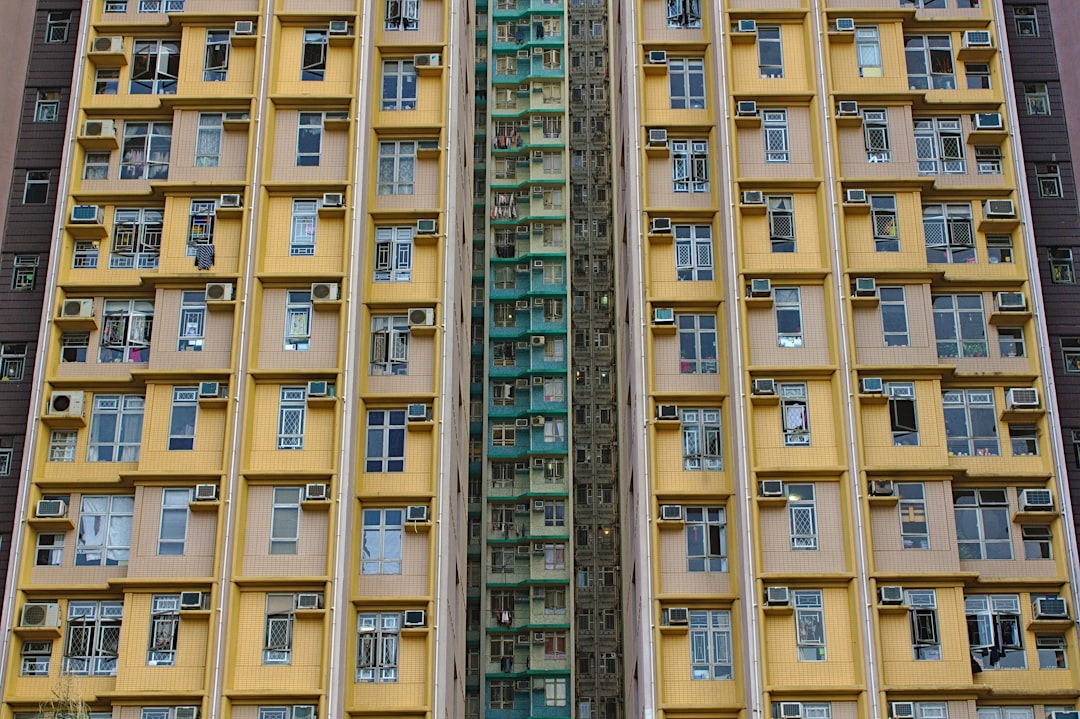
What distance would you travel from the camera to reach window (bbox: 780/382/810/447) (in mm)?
29078

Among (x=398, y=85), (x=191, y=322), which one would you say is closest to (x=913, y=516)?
(x=398, y=85)

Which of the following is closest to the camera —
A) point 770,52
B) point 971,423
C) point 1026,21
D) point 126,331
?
point 971,423

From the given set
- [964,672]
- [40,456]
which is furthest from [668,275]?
[40,456]

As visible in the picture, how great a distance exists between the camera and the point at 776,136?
31.3m

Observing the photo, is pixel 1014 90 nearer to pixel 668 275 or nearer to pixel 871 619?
pixel 668 275

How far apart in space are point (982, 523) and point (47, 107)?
20766mm

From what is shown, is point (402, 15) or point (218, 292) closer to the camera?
point (218, 292)

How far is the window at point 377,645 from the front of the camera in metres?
28.1

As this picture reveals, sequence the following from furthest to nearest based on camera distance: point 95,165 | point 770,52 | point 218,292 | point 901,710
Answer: point 770,52 < point 95,165 < point 218,292 < point 901,710

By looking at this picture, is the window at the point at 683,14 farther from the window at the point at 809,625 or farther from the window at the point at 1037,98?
the window at the point at 809,625

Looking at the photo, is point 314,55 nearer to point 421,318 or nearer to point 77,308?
point 421,318

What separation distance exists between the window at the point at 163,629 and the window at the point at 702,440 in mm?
9887

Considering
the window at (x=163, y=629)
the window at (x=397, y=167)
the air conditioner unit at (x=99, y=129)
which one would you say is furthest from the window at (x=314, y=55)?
the window at (x=163, y=629)

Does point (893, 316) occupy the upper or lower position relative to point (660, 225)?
lower
